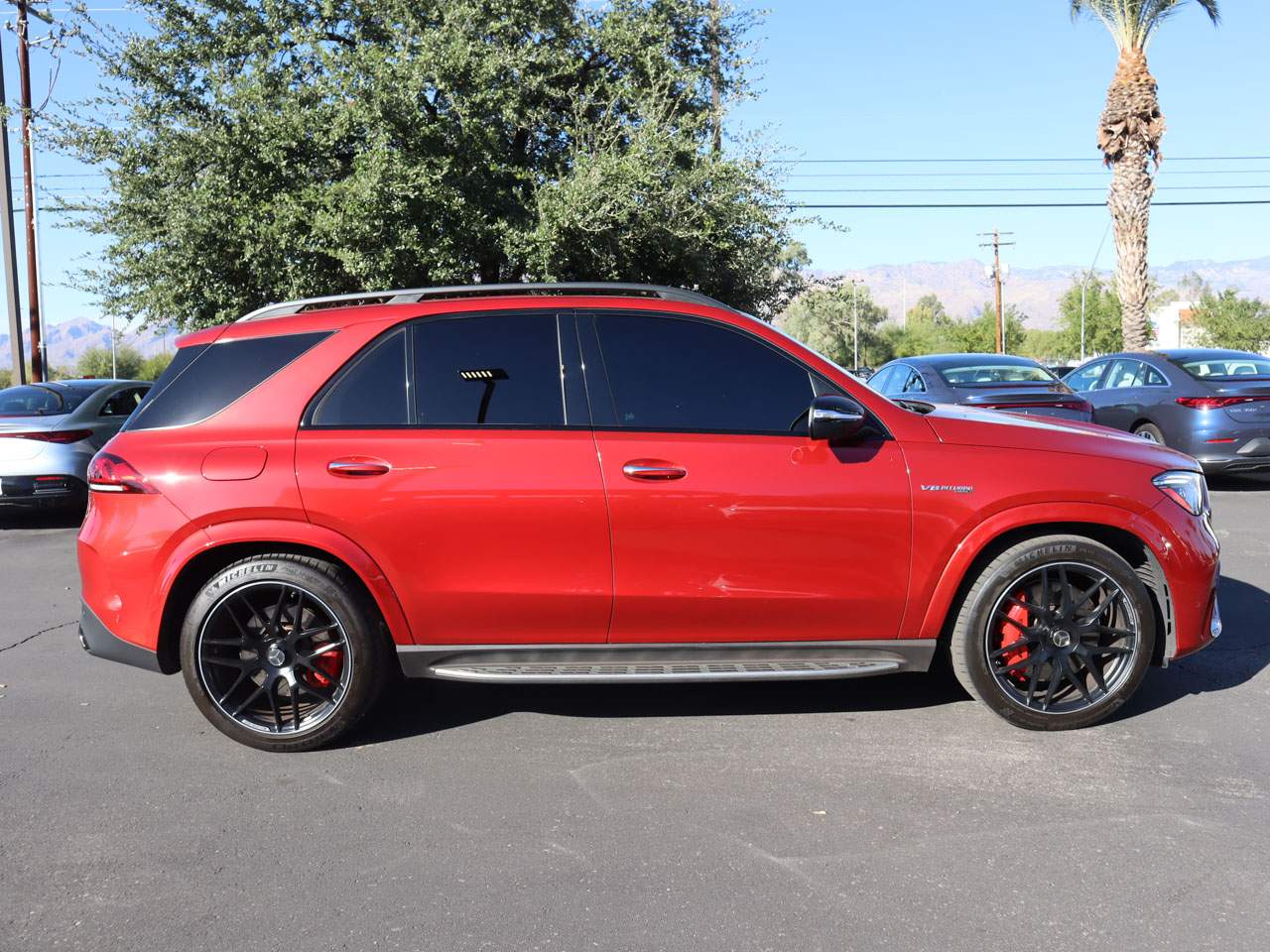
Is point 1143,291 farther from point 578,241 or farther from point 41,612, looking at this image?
point 41,612

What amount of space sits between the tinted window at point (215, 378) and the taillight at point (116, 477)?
177 mm

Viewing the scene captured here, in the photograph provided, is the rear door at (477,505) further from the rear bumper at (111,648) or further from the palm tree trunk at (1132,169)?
the palm tree trunk at (1132,169)

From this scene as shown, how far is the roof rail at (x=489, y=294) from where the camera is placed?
455 centimetres

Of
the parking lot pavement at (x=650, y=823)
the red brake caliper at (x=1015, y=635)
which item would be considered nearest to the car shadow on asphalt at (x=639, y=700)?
the parking lot pavement at (x=650, y=823)

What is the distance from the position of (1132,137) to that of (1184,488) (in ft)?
77.7

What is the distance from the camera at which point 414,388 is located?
4.34 metres

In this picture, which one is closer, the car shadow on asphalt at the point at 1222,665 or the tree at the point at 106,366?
the car shadow on asphalt at the point at 1222,665

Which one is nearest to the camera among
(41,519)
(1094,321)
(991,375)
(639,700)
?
(639,700)

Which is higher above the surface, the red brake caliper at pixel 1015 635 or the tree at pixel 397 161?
the tree at pixel 397 161

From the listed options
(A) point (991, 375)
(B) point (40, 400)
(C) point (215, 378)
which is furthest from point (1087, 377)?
(B) point (40, 400)

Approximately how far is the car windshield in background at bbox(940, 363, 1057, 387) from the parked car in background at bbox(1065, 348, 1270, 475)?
127 cm

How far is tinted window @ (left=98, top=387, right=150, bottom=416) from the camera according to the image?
11.0 metres

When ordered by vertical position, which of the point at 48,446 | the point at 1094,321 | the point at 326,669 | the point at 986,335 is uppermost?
the point at 1094,321

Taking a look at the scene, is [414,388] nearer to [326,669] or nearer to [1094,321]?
[326,669]
